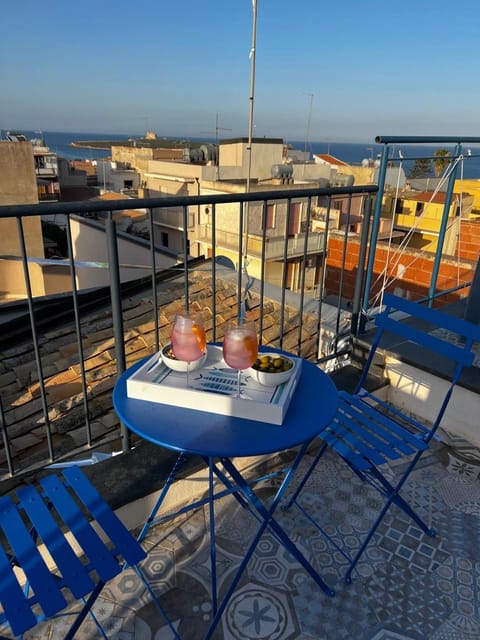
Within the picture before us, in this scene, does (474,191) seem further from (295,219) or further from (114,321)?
(114,321)

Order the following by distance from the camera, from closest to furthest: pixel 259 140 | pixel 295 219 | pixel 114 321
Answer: pixel 114 321 < pixel 295 219 < pixel 259 140

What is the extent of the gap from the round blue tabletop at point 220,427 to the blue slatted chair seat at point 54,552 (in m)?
0.30

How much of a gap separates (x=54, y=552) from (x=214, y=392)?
66 centimetres

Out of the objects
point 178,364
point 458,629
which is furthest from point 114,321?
point 458,629

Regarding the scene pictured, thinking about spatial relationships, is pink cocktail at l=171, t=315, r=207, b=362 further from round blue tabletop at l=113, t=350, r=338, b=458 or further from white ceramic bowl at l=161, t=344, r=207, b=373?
round blue tabletop at l=113, t=350, r=338, b=458

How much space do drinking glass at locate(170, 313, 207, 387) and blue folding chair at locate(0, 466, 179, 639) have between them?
20.8 inches

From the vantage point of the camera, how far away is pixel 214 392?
1502mm

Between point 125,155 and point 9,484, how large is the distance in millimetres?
43424

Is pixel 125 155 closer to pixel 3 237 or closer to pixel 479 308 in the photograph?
pixel 3 237

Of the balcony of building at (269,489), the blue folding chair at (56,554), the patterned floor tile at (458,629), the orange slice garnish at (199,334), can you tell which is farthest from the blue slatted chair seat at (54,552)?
the patterned floor tile at (458,629)

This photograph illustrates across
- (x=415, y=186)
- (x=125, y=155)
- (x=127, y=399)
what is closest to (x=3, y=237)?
(x=127, y=399)

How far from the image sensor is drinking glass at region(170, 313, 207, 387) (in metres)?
1.56

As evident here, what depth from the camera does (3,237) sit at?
1438 cm

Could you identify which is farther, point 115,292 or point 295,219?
point 295,219
